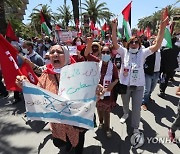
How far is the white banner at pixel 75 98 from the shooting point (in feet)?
8.96

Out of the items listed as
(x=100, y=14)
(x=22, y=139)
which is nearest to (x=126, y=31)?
(x=22, y=139)

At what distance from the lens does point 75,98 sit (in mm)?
2734

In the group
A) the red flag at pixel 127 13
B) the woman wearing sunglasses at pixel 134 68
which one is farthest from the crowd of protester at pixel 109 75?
the red flag at pixel 127 13

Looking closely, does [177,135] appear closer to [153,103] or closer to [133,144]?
[133,144]

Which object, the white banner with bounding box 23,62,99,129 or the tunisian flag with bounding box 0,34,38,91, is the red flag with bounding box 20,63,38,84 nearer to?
the tunisian flag with bounding box 0,34,38,91

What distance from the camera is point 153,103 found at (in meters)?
6.37

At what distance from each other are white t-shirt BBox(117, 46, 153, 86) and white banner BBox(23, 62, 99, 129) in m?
1.59

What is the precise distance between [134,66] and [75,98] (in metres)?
1.83

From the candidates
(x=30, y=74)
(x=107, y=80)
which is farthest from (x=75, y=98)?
(x=30, y=74)

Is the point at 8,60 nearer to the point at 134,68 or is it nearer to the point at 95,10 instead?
the point at 134,68

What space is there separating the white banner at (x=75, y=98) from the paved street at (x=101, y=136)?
4.31 feet

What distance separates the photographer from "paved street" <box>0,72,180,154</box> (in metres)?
3.96

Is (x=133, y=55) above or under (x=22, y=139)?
above

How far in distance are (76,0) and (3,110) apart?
13.4 metres
